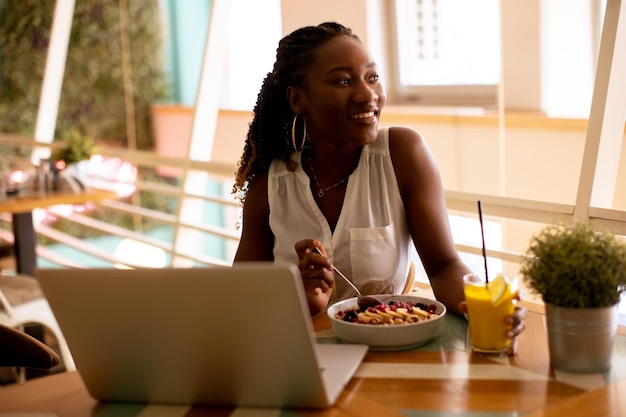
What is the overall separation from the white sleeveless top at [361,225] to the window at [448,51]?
2.72 m

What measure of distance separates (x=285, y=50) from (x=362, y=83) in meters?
0.25

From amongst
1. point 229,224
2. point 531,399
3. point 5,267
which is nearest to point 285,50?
point 531,399

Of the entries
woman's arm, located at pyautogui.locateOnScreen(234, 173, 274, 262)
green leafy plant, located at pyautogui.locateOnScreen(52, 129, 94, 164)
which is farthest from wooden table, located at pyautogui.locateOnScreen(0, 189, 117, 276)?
woman's arm, located at pyautogui.locateOnScreen(234, 173, 274, 262)

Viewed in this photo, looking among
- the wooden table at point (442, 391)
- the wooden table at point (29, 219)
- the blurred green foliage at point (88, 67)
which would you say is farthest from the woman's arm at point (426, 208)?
the blurred green foliage at point (88, 67)

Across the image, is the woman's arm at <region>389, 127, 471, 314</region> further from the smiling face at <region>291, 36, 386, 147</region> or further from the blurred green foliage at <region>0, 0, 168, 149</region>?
the blurred green foliage at <region>0, 0, 168, 149</region>

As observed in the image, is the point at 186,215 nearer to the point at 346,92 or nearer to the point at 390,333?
the point at 346,92

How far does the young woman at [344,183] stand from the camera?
5.83 feet

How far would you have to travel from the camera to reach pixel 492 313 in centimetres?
123

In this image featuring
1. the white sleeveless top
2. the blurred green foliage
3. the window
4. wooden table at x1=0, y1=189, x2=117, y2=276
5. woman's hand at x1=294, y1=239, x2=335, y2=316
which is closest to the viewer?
woman's hand at x1=294, y1=239, x2=335, y2=316

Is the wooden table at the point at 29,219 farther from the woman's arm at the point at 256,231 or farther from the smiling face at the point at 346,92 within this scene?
the smiling face at the point at 346,92

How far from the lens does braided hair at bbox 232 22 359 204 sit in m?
1.89

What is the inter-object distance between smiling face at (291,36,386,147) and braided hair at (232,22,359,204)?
0.07m

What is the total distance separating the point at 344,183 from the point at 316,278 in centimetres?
41

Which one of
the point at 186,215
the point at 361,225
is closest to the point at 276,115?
the point at 361,225
